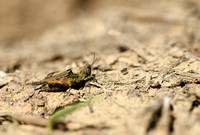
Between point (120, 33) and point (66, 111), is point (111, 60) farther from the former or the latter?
point (66, 111)

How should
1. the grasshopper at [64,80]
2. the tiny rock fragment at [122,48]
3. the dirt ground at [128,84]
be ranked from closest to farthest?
the dirt ground at [128,84] → the grasshopper at [64,80] → the tiny rock fragment at [122,48]

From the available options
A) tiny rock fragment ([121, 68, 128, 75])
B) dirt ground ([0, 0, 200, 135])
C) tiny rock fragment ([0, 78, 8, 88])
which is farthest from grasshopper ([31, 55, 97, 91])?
tiny rock fragment ([0, 78, 8, 88])

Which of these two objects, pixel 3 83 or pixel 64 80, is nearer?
pixel 64 80

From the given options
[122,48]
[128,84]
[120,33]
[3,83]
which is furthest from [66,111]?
[120,33]

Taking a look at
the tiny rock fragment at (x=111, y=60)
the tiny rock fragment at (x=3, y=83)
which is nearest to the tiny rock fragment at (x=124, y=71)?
the tiny rock fragment at (x=111, y=60)

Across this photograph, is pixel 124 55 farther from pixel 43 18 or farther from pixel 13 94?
pixel 43 18

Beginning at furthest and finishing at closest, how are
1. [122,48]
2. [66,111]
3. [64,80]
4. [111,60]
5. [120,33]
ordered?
[120,33], [122,48], [111,60], [64,80], [66,111]

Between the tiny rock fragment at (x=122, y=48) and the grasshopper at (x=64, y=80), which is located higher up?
the tiny rock fragment at (x=122, y=48)

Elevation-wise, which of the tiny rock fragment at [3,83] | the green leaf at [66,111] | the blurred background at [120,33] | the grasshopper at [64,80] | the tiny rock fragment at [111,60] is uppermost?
the blurred background at [120,33]

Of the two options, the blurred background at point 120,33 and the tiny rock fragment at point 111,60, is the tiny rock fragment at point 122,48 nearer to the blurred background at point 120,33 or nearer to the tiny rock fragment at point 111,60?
the blurred background at point 120,33

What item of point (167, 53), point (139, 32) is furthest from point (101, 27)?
point (167, 53)

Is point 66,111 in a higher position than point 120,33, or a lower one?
lower

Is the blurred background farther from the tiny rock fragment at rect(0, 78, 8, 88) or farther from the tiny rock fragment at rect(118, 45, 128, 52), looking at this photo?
the tiny rock fragment at rect(0, 78, 8, 88)
